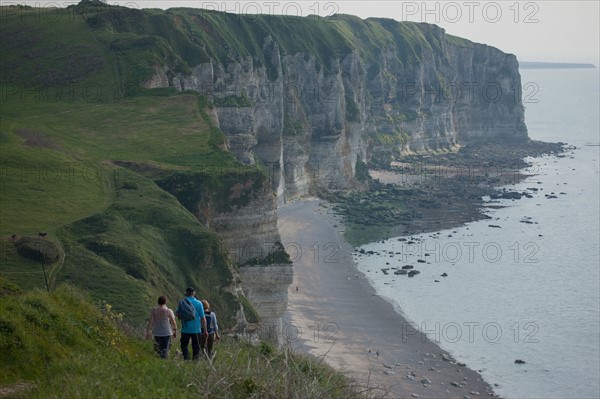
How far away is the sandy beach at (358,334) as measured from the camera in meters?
55.2

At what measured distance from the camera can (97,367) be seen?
18266mm

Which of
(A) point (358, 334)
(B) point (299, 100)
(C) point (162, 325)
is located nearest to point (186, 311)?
(C) point (162, 325)

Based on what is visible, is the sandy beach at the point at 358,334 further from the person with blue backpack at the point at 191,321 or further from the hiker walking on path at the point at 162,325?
the hiker walking on path at the point at 162,325

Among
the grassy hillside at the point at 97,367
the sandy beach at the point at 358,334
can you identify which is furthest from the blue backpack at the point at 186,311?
the sandy beach at the point at 358,334

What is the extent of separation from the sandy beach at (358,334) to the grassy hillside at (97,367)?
22.9 m

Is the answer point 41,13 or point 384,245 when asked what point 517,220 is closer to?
point 384,245

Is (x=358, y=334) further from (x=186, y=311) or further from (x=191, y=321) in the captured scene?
(x=186, y=311)

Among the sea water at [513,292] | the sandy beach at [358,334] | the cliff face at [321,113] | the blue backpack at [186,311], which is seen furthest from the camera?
the cliff face at [321,113]

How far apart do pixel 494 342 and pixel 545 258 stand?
30.7 m

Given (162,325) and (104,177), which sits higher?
(104,177)

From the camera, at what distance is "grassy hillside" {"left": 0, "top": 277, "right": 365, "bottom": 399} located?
57.2 ft

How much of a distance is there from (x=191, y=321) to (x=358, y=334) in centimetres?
4398

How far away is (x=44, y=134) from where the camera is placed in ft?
230

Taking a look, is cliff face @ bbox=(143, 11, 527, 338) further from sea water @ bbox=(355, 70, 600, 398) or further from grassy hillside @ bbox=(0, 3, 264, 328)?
sea water @ bbox=(355, 70, 600, 398)
